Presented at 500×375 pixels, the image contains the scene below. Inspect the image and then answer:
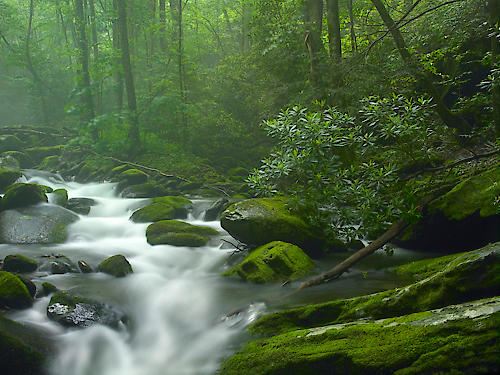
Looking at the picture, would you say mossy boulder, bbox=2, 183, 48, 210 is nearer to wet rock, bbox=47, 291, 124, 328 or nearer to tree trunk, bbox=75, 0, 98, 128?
wet rock, bbox=47, 291, 124, 328

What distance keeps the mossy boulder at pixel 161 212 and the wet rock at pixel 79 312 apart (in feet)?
18.1

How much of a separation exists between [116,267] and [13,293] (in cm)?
213

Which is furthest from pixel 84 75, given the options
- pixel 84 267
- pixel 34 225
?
pixel 84 267

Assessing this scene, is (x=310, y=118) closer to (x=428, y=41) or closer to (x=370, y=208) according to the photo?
(x=370, y=208)

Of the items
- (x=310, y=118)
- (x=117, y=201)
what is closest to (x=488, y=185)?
(x=310, y=118)

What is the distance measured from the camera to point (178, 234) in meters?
9.44

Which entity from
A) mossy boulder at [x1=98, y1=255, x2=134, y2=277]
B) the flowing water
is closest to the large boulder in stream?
the flowing water

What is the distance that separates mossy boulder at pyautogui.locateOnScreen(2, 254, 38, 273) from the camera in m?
7.03

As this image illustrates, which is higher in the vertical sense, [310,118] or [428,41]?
[428,41]

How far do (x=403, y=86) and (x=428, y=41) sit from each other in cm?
107

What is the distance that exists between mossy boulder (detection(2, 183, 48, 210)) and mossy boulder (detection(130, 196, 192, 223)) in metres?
2.67

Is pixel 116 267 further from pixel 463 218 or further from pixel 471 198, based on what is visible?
pixel 471 198

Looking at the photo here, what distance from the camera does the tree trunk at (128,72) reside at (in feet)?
58.5

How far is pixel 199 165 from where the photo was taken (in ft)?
60.2
